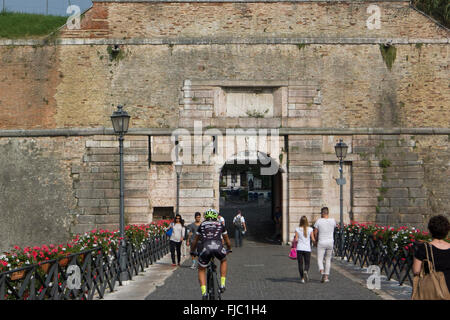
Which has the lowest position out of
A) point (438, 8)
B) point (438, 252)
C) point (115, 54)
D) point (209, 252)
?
point (209, 252)

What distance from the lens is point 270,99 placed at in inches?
898

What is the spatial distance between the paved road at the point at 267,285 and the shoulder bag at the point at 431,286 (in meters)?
4.45

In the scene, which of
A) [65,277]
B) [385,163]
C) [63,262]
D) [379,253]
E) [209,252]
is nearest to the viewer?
[65,277]

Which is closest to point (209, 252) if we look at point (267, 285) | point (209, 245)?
point (209, 245)

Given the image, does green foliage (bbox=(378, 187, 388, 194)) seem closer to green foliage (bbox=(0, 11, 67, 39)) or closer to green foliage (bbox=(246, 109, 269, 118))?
green foliage (bbox=(246, 109, 269, 118))

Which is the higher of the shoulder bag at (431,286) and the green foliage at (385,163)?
the green foliage at (385,163)

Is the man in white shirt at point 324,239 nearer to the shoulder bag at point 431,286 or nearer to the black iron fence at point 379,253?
the black iron fence at point 379,253

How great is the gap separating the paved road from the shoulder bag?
14.6 feet

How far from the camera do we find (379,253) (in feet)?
45.0

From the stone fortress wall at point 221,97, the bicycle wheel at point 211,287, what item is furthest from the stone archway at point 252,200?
the bicycle wheel at point 211,287

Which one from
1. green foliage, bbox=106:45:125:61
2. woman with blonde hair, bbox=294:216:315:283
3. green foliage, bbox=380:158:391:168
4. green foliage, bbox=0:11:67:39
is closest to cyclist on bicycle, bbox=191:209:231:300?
woman with blonde hair, bbox=294:216:315:283

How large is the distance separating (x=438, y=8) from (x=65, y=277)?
28.8m

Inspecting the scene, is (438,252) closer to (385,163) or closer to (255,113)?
(385,163)

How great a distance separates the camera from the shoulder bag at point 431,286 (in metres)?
5.57
